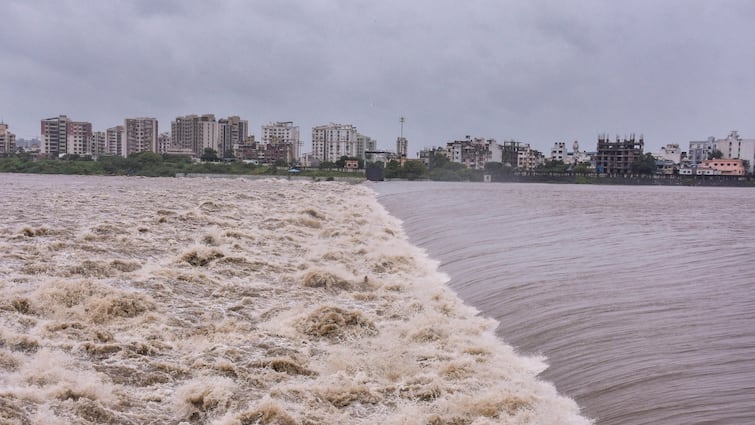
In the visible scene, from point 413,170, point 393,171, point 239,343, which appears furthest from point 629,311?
point 413,170

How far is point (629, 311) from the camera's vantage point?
10.8 meters

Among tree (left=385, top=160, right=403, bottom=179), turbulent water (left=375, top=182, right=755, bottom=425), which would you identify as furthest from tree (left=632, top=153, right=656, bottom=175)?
turbulent water (left=375, top=182, right=755, bottom=425)

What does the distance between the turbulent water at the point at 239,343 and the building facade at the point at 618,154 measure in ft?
537

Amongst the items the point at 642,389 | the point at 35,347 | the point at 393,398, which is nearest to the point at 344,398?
the point at 393,398

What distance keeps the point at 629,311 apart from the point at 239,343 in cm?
591

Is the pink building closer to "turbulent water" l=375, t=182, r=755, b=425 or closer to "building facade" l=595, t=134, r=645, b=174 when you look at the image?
"building facade" l=595, t=134, r=645, b=174

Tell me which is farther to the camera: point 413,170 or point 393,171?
point 413,170

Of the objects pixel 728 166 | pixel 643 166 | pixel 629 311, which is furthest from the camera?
pixel 728 166

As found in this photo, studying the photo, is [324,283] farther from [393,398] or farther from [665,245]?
[665,245]

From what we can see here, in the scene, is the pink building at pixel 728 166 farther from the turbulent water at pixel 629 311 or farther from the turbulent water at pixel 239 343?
the turbulent water at pixel 239 343

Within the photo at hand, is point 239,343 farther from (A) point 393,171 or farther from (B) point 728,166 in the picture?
(B) point 728,166

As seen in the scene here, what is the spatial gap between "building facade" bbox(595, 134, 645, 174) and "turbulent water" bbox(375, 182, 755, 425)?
156m

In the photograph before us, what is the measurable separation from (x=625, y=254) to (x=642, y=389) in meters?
9.78

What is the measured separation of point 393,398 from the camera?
8.09 metres
